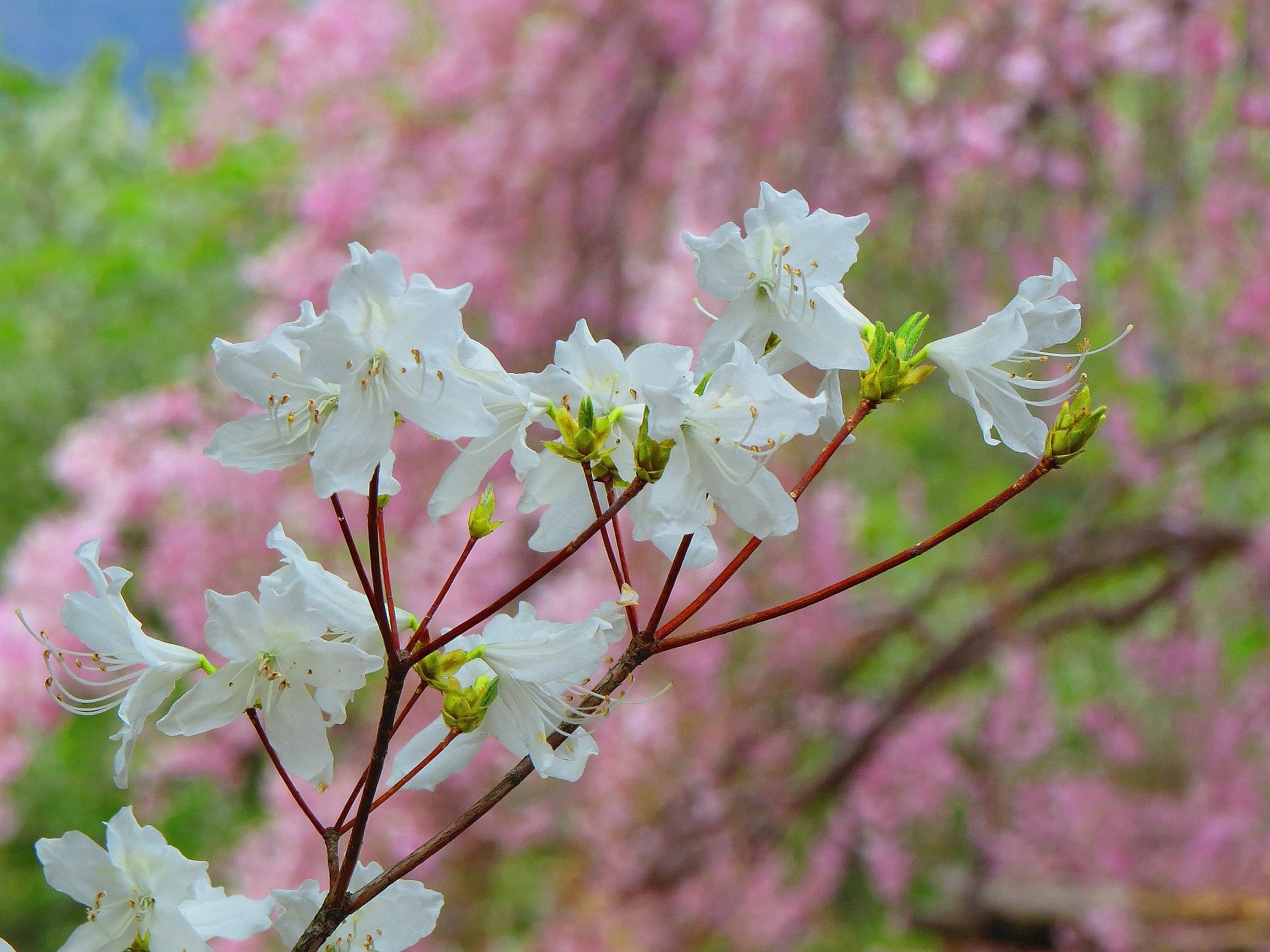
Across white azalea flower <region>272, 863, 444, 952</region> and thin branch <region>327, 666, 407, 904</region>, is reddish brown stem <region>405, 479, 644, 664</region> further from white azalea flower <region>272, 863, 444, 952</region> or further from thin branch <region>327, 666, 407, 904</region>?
white azalea flower <region>272, 863, 444, 952</region>

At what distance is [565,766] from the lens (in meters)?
0.58

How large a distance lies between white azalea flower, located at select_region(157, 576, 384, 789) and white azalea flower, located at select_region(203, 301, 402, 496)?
61 mm

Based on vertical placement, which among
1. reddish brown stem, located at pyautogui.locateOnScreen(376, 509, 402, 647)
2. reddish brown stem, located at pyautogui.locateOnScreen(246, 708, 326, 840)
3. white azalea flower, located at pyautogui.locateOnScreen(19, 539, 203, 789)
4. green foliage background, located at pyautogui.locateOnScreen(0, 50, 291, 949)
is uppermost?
green foliage background, located at pyautogui.locateOnScreen(0, 50, 291, 949)

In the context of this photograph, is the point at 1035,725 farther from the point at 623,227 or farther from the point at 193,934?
the point at 193,934

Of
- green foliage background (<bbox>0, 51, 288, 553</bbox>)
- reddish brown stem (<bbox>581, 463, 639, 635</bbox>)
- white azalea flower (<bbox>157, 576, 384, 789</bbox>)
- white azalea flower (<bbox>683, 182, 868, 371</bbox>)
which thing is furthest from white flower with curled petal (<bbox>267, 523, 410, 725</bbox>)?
green foliage background (<bbox>0, 51, 288, 553</bbox>)

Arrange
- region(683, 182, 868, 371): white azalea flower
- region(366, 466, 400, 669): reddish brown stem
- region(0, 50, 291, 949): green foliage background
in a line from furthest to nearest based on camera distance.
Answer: region(0, 50, 291, 949): green foliage background → region(683, 182, 868, 371): white azalea flower → region(366, 466, 400, 669): reddish brown stem

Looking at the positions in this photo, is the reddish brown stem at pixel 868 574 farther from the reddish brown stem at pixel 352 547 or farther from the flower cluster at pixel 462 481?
the reddish brown stem at pixel 352 547

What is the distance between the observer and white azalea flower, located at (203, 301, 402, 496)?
1.84 feet

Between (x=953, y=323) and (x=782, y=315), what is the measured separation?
2.61 metres

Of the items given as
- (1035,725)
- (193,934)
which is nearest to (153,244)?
(1035,725)

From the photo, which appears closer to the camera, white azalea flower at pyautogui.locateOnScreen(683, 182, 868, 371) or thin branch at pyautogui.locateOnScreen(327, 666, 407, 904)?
thin branch at pyautogui.locateOnScreen(327, 666, 407, 904)

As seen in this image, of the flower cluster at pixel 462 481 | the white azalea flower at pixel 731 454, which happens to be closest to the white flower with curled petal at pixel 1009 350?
the flower cluster at pixel 462 481

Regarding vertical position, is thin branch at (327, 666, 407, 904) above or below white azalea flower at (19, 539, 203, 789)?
below

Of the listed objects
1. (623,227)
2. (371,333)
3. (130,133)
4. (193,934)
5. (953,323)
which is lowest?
(193,934)
